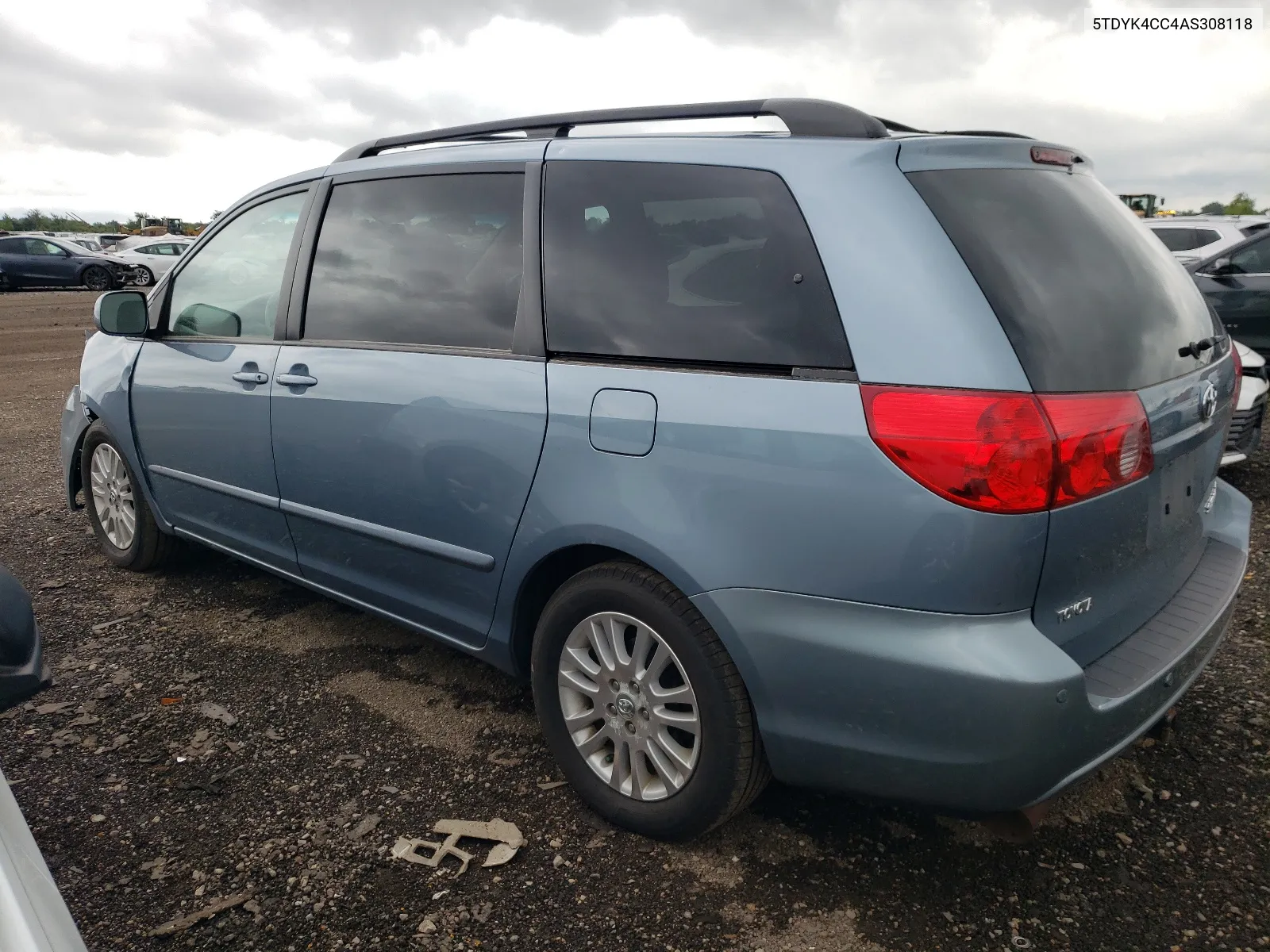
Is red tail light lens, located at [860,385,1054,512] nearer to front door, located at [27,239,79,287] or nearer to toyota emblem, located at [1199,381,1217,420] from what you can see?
toyota emblem, located at [1199,381,1217,420]

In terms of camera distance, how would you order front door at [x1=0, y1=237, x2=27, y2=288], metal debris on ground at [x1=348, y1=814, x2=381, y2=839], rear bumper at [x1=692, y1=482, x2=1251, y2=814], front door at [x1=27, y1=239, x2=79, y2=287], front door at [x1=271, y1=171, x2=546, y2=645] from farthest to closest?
front door at [x1=27, y1=239, x2=79, y2=287], front door at [x1=0, y1=237, x2=27, y2=288], front door at [x1=271, y1=171, x2=546, y2=645], metal debris on ground at [x1=348, y1=814, x2=381, y2=839], rear bumper at [x1=692, y1=482, x2=1251, y2=814]

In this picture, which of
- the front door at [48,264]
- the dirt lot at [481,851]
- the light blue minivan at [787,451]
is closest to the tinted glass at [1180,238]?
the dirt lot at [481,851]

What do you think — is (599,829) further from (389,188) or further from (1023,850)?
(389,188)

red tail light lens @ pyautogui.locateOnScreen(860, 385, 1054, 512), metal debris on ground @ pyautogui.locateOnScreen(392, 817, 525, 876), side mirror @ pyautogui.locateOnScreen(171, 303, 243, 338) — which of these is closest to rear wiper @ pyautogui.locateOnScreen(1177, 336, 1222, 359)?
red tail light lens @ pyautogui.locateOnScreen(860, 385, 1054, 512)

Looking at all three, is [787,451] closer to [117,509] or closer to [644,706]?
[644,706]

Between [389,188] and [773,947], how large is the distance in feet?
8.36

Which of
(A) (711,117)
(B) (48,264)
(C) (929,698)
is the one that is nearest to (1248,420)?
(A) (711,117)

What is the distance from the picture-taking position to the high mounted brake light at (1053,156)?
7.88 feet

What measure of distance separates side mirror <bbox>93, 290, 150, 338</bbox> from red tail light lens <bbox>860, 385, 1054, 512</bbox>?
3447 mm

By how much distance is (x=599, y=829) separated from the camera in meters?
2.64

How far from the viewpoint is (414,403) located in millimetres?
2895

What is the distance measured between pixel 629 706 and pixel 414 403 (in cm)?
111

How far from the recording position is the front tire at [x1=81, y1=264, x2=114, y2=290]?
83.4ft

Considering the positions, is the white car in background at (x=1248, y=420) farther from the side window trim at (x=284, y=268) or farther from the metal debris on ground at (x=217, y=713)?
the metal debris on ground at (x=217, y=713)
